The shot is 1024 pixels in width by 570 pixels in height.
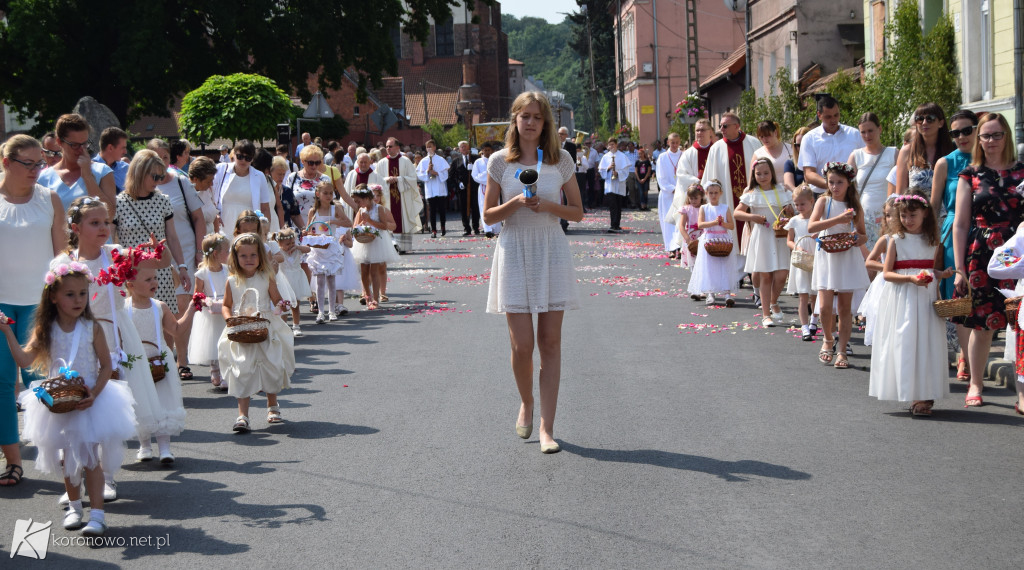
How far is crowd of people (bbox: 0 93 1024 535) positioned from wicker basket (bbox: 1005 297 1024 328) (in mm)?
79

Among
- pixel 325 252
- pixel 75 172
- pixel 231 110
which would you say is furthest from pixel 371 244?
pixel 231 110

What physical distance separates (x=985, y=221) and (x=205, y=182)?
23.0 feet

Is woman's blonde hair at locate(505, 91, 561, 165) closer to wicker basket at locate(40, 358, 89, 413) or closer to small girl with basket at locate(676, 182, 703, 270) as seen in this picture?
wicker basket at locate(40, 358, 89, 413)

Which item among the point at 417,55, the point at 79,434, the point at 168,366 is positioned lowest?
the point at 79,434

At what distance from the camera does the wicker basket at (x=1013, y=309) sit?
7.41 m

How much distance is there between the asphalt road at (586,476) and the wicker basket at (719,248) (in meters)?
3.08

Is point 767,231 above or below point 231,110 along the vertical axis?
below

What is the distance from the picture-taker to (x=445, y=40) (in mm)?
100062

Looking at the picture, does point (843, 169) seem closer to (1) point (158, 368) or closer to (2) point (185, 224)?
(2) point (185, 224)

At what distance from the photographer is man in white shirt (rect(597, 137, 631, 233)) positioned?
27969 millimetres

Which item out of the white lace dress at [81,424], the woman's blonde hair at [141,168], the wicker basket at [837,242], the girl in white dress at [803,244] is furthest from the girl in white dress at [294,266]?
the white lace dress at [81,424]

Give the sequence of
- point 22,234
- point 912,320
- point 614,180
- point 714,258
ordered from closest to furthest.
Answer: point 22,234 → point 912,320 → point 714,258 → point 614,180

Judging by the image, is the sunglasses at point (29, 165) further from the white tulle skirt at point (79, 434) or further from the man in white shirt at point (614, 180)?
the man in white shirt at point (614, 180)

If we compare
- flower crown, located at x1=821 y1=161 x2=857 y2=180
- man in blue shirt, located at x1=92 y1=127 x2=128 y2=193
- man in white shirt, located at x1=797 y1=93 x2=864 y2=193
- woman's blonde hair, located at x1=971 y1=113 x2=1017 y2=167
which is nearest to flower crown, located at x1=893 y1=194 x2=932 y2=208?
woman's blonde hair, located at x1=971 y1=113 x2=1017 y2=167
